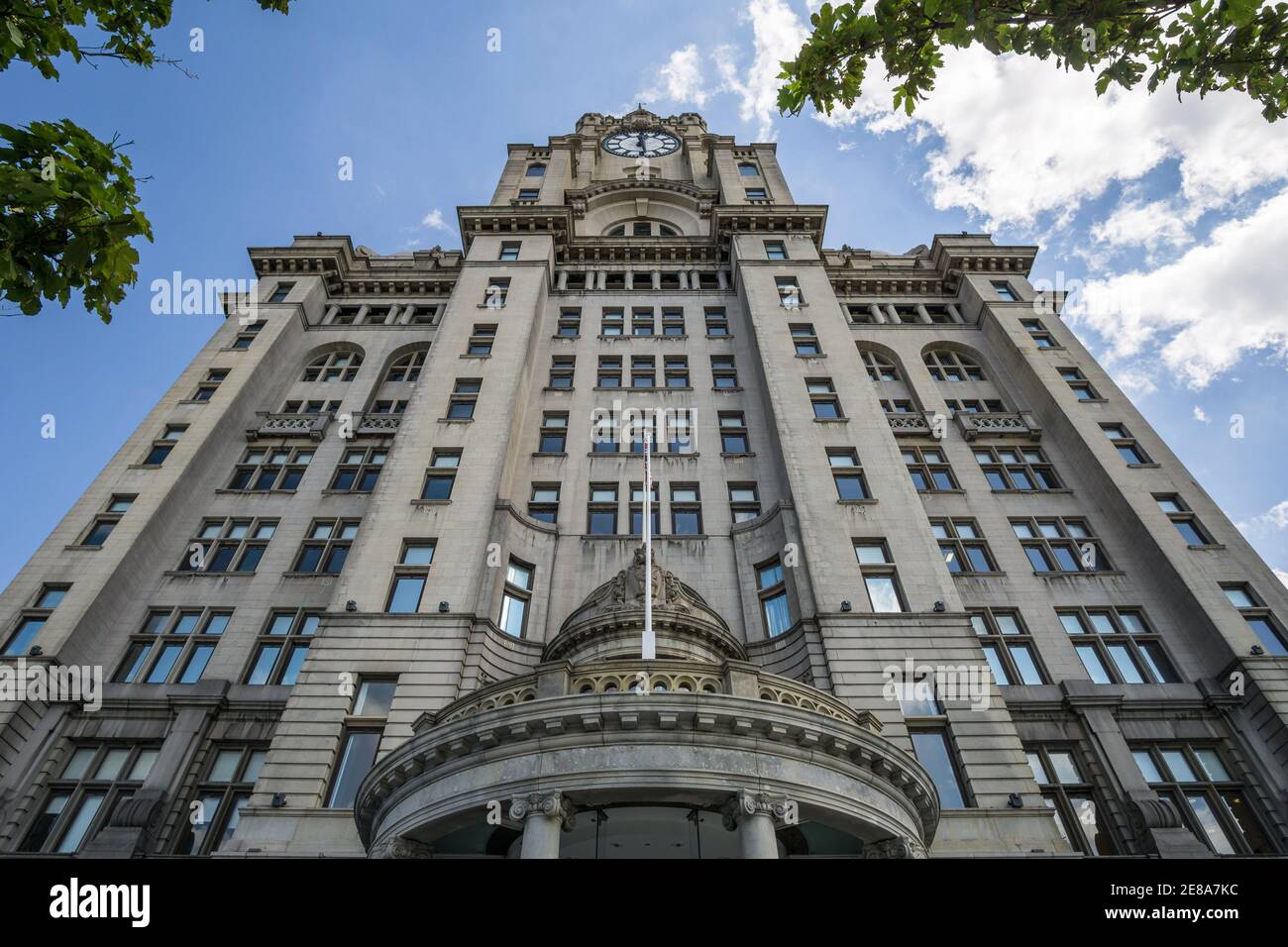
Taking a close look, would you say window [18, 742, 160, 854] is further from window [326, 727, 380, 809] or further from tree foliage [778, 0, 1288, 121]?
tree foliage [778, 0, 1288, 121]

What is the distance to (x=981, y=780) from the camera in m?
20.7

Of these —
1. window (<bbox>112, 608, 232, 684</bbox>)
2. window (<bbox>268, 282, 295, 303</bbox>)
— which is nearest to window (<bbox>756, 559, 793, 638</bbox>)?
window (<bbox>112, 608, 232, 684</bbox>)

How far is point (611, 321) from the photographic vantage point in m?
44.4

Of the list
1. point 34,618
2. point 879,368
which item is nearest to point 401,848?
point 34,618

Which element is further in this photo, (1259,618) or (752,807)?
(1259,618)

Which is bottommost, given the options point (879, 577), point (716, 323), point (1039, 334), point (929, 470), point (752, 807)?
point (752, 807)

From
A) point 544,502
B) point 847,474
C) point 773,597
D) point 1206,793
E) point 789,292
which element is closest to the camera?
point 1206,793

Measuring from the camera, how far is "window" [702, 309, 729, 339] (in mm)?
42906

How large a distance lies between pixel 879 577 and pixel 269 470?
1149 inches

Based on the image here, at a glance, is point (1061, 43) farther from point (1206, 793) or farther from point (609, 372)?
point (609, 372)

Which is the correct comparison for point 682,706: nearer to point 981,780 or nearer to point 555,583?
point 981,780

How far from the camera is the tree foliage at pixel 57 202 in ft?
27.3

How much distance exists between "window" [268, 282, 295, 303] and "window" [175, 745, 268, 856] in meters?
29.8
